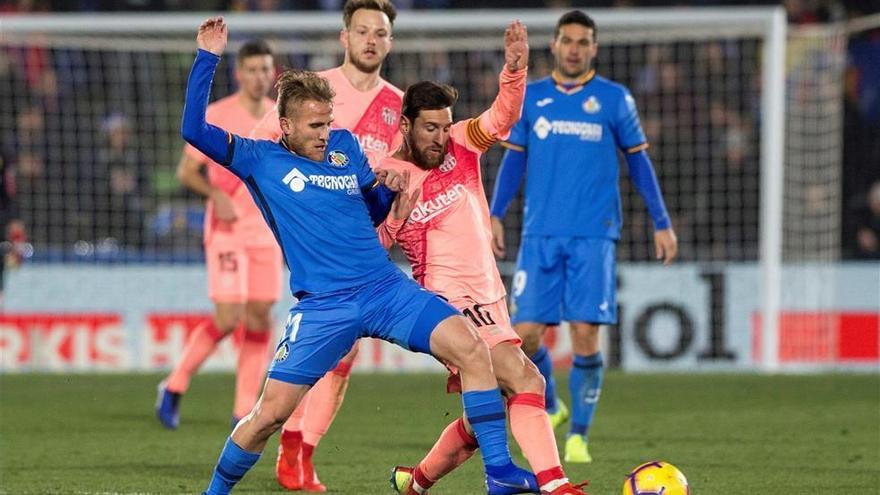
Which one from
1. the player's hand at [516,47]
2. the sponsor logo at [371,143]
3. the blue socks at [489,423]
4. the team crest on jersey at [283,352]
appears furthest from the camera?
the sponsor logo at [371,143]

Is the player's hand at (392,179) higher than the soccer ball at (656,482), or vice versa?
the player's hand at (392,179)

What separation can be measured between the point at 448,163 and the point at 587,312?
2.19m

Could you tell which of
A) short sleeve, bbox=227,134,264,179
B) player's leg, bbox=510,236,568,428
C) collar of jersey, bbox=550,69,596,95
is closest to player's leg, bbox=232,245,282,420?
player's leg, bbox=510,236,568,428

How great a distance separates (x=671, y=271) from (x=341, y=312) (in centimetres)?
922

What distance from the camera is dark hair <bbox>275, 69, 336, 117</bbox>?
6.11 m

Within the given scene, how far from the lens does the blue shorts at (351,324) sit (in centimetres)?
592

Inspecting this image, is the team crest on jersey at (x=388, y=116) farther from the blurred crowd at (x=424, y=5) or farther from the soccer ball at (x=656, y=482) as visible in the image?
the blurred crowd at (x=424, y=5)

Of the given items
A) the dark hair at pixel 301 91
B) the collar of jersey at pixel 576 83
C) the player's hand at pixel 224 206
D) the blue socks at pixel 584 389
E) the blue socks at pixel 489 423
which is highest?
the collar of jersey at pixel 576 83

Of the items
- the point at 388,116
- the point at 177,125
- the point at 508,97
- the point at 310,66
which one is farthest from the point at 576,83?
the point at 177,125

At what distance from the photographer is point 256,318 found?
9688 mm

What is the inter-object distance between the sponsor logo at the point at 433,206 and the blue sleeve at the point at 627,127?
234 centimetres

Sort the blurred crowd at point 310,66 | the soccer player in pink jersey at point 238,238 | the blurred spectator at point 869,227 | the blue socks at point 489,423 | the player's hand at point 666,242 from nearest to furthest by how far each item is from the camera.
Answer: the blue socks at point 489,423, the player's hand at point 666,242, the soccer player in pink jersey at point 238,238, the blurred spectator at point 869,227, the blurred crowd at point 310,66

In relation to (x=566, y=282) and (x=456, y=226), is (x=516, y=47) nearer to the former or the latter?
(x=456, y=226)

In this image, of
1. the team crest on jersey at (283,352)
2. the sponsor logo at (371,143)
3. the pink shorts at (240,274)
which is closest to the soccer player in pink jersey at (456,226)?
the team crest on jersey at (283,352)
